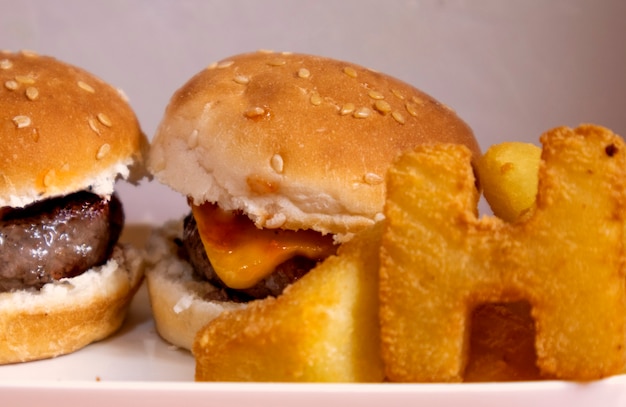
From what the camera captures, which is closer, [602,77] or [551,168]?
[551,168]

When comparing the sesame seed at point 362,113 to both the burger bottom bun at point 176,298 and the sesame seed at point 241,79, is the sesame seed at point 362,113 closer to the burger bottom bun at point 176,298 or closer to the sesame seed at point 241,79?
the sesame seed at point 241,79

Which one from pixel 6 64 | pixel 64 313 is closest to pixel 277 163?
pixel 64 313

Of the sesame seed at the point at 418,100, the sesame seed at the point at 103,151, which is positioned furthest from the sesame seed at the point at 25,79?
the sesame seed at the point at 418,100

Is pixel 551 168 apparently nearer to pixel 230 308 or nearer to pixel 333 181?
pixel 333 181

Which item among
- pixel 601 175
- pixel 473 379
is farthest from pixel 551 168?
pixel 473 379

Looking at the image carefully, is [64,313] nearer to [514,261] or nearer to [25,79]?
[25,79]

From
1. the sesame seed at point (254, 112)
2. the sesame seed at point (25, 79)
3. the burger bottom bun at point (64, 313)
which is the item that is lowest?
the burger bottom bun at point (64, 313)

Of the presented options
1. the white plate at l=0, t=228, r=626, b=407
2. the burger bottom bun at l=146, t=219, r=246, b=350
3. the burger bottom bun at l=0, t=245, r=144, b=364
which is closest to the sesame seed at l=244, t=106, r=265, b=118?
the burger bottom bun at l=146, t=219, r=246, b=350
